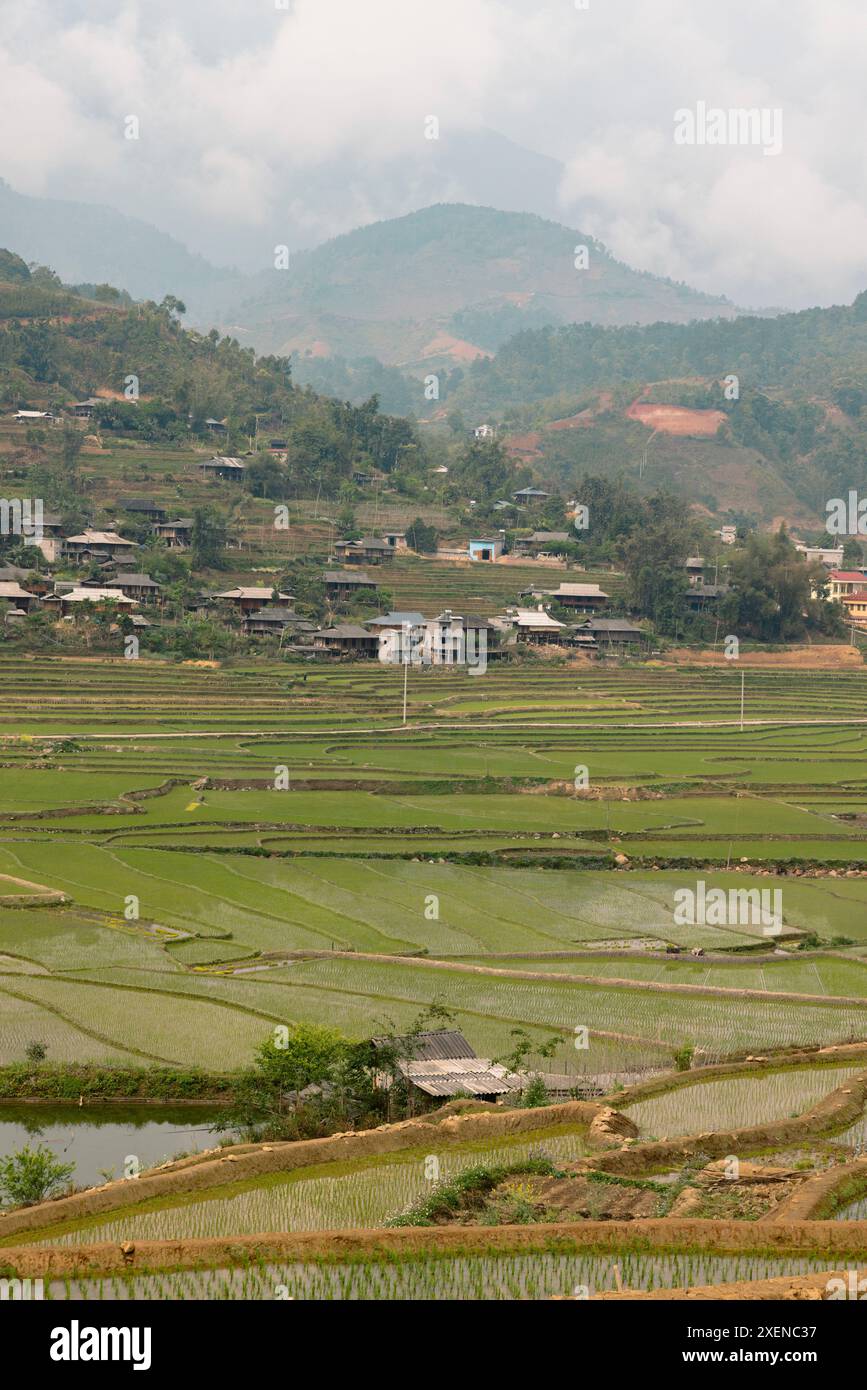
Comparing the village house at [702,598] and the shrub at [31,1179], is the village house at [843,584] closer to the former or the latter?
the village house at [702,598]

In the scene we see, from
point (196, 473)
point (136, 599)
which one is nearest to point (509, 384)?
point (196, 473)

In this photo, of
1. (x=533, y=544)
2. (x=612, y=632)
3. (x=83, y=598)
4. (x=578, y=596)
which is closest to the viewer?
(x=83, y=598)

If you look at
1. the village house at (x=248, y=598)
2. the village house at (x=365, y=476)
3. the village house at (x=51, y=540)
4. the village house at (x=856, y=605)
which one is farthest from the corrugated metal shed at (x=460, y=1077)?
the village house at (x=365, y=476)

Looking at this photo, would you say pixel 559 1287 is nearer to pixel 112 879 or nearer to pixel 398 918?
pixel 398 918

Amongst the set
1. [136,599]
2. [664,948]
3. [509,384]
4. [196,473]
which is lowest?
[664,948]

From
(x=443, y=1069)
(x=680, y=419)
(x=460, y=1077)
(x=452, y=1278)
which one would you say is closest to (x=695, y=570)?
(x=443, y=1069)

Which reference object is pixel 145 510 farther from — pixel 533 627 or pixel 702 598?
pixel 702 598
